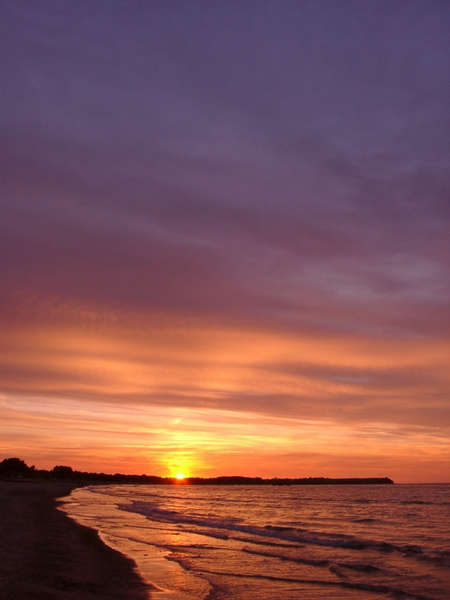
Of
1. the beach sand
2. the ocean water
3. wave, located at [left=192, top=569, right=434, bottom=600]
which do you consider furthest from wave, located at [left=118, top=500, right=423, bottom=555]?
the beach sand

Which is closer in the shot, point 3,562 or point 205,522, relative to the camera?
point 3,562

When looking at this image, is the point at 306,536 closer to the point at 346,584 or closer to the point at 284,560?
the point at 284,560

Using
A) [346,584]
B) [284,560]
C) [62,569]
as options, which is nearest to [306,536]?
[284,560]

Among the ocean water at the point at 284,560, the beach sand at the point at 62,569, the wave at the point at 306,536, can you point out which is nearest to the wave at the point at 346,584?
the ocean water at the point at 284,560

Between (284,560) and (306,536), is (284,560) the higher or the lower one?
the higher one

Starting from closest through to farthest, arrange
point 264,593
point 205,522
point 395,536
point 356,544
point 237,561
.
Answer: point 264,593 → point 237,561 → point 356,544 → point 395,536 → point 205,522

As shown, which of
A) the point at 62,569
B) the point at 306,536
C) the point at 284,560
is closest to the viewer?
the point at 62,569

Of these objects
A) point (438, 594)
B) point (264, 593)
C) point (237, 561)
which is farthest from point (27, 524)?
point (438, 594)

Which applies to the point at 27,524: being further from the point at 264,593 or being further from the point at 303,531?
the point at 264,593

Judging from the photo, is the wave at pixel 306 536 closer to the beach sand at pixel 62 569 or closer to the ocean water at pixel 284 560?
the ocean water at pixel 284 560

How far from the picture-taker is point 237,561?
73.9ft

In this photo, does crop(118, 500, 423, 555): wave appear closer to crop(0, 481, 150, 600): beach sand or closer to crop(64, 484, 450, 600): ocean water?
crop(64, 484, 450, 600): ocean water

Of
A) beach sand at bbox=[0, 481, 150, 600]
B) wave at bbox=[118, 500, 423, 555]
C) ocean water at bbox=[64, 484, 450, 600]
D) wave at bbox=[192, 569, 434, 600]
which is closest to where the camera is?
beach sand at bbox=[0, 481, 150, 600]

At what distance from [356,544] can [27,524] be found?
17.6 m
